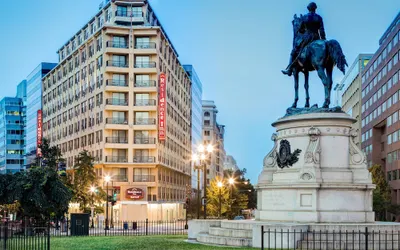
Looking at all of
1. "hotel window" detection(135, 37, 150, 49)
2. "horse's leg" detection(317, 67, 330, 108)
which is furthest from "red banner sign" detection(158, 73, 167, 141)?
"horse's leg" detection(317, 67, 330, 108)

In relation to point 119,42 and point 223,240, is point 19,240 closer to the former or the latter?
point 223,240

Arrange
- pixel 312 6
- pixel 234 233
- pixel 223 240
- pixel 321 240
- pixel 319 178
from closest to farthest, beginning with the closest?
pixel 321 240, pixel 223 240, pixel 319 178, pixel 234 233, pixel 312 6

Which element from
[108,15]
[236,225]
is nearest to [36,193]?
[236,225]

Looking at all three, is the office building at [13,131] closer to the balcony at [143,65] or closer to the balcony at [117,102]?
the balcony at [117,102]

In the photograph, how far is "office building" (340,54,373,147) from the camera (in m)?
113

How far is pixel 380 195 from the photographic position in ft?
243

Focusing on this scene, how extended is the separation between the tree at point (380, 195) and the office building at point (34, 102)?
61.2m

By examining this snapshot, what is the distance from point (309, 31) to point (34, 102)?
98.6m

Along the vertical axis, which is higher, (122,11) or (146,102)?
(122,11)

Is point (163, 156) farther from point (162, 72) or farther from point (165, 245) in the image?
point (165, 245)

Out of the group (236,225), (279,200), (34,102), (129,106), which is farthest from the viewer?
(34,102)

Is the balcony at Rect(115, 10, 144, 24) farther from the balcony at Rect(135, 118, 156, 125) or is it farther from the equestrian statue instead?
the equestrian statue

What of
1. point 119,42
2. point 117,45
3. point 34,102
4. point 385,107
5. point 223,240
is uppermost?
point 119,42

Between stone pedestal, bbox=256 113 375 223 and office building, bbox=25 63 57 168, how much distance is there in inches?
3588
